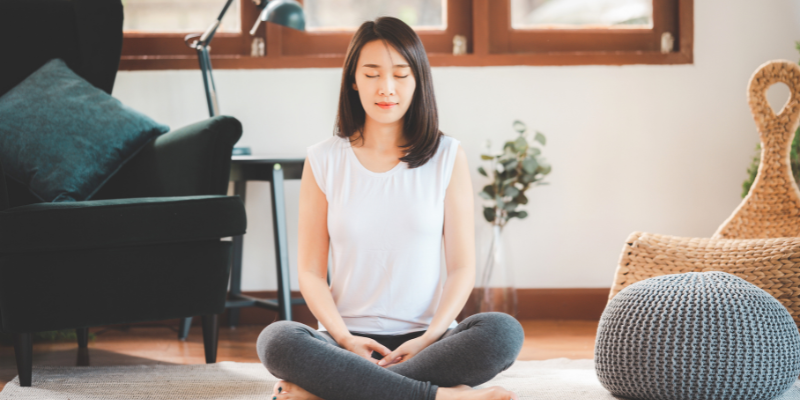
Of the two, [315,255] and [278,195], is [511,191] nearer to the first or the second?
[278,195]

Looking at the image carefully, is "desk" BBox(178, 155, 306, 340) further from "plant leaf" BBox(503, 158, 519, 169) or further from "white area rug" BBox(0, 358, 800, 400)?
"plant leaf" BBox(503, 158, 519, 169)

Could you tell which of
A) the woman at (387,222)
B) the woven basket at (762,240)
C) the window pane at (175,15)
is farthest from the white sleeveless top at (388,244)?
the window pane at (175,15)

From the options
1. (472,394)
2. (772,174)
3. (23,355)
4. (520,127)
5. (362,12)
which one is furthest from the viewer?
(362,12)

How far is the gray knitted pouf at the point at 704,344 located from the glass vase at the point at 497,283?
0.80m

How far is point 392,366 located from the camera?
3.62 ft

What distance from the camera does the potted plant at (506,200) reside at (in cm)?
201

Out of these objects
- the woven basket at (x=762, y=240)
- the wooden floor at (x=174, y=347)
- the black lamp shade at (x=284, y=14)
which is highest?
the black lamp shade at (x=284, y=14)

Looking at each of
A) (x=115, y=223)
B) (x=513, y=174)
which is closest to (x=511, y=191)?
(x=513, y=174)

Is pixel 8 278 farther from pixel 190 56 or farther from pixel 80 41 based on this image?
pixel 190 56

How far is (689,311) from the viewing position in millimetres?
1186

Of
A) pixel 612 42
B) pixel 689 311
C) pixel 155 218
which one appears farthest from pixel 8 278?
pixel 612 42

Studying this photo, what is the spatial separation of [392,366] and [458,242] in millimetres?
283

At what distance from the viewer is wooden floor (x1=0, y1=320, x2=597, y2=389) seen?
5.73ft

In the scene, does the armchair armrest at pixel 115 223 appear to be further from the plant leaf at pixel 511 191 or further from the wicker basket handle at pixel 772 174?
the wicker basket handle at pixel 772 174
